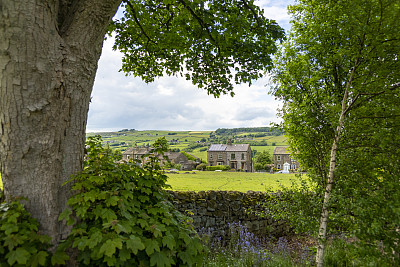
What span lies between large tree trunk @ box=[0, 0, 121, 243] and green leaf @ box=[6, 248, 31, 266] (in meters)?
0.50

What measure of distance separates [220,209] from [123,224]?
5863mm

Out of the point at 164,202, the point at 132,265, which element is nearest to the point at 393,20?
the point at 164,202

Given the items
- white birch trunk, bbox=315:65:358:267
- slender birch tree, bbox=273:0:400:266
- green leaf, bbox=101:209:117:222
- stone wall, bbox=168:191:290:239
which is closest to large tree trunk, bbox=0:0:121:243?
green leaf, bbox=101:209:117:222

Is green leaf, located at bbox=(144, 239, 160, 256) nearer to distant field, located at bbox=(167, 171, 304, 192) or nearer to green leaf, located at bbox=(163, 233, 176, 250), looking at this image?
green leaf, located at bbox=(163, 233, 176, 250)

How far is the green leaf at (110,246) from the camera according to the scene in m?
2.28

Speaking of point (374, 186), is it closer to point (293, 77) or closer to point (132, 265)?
point (293, 77)

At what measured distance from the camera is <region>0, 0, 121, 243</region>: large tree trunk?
258 cm

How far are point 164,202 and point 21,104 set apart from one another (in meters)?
2.17

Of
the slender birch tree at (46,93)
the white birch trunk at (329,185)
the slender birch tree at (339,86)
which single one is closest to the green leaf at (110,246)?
the slender birch tree at (46,93)

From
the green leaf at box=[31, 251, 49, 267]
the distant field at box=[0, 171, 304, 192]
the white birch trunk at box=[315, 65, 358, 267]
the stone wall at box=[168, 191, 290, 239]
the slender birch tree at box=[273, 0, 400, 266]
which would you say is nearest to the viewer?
the green leaf at box=[31, 251, 49, 267]

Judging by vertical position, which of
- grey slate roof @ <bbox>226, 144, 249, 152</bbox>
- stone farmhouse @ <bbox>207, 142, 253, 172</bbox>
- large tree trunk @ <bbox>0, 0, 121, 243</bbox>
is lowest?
stone farmhouse @ <bbox>207, 142, 253, 172</bbox>

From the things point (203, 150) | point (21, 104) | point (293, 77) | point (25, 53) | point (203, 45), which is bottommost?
point (203, 150)

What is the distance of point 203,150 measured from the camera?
72.2 m

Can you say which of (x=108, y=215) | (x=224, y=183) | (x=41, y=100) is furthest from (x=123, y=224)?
(x=224, y=183)
